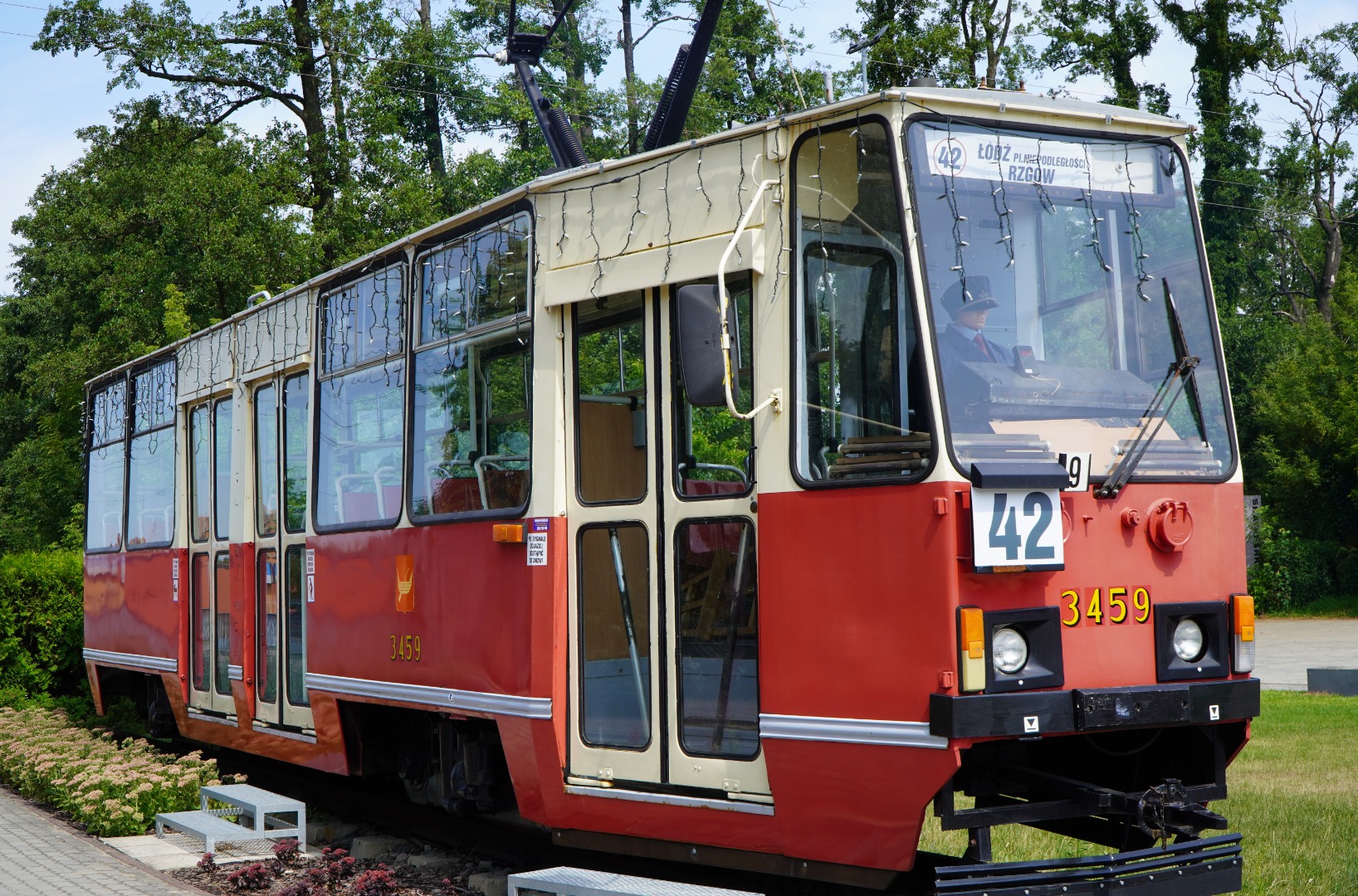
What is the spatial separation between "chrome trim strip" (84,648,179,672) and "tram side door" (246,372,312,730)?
217cm

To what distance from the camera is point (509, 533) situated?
22.2ft

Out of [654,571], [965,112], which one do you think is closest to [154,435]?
[654,571]

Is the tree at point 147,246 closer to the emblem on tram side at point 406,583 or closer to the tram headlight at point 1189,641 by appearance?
the emblem on tram side at point 406,583

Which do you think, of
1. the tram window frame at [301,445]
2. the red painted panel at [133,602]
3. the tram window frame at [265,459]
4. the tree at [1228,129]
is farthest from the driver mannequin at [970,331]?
the tree at [1228,129]

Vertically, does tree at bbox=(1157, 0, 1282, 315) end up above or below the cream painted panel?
above

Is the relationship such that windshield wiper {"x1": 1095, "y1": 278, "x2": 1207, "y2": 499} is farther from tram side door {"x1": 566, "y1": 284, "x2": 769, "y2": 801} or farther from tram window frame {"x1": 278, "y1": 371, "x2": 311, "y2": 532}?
tram window frame {"x1": 278, "y1": 371, "x2": 311, "y2": 532}

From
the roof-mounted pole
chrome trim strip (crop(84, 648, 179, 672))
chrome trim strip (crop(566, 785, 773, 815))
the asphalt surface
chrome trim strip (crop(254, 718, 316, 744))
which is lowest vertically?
the asphalt surface

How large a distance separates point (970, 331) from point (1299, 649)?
2170 centimetres

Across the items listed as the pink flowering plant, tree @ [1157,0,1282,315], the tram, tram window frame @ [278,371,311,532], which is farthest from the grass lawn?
tree @ [1157,0,1282,315]

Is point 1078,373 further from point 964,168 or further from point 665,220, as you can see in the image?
point 665,220

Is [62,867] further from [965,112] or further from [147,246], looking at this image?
[147,246]

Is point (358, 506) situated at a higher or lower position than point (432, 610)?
higher

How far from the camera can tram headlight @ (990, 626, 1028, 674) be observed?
200 inches

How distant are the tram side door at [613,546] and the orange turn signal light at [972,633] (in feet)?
5.14
